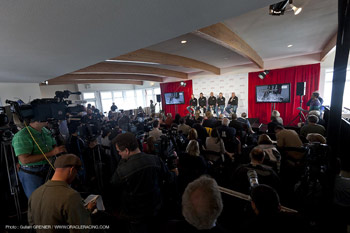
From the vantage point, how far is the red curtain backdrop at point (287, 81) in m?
6.29

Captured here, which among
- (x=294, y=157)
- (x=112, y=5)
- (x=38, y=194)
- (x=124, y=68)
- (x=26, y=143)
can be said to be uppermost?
(x=124, y=68)

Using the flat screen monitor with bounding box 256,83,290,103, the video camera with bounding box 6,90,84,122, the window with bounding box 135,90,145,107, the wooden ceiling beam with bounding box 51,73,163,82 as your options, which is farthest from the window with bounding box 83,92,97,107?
the flat screen monitor with bounding box 256,83,290,103

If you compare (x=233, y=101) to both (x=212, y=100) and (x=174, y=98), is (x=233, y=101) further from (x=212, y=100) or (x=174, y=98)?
(x=174, y=98)

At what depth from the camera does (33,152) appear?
5.96 feet

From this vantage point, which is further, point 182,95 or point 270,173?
point 182,95

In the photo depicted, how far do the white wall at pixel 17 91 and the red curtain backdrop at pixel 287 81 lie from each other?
945 cm

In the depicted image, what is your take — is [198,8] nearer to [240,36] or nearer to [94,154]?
[94,154]

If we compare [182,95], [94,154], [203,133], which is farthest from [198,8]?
[182,95]

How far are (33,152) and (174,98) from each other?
9341 millimetres

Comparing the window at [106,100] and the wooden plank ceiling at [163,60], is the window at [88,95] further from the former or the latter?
the wooden plank ceiling at [163,60]

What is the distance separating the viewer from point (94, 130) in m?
3.00

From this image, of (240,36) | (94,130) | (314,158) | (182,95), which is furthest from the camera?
(182,95)

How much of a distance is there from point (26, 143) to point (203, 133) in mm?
3301

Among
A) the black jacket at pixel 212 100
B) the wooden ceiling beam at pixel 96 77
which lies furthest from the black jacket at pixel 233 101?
the wooden ceiling beam at pixel 96 77
